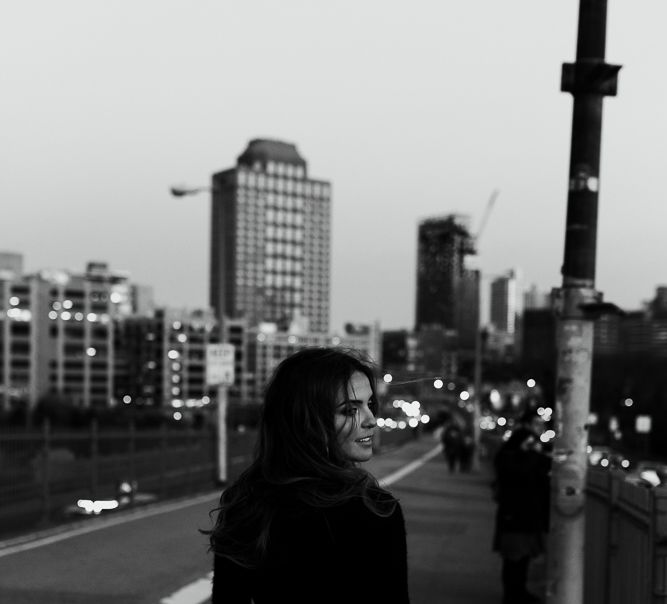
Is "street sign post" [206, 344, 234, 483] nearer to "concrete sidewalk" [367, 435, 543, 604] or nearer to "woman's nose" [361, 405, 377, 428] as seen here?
"concrete sidewalk" [367, 435, 543, 604]

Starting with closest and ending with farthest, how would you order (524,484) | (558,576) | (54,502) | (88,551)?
(558,576) → (524,484) → (88,551) → (54,502)

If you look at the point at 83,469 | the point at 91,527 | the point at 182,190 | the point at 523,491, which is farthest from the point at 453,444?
the point at 523,491

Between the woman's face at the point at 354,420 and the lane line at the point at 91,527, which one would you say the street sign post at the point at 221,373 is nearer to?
the lane line at the point at 91,527

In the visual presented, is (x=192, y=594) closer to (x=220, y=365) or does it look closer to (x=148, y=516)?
(x=148, y=516)

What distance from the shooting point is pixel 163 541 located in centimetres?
1364

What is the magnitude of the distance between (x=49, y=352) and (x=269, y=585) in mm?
188025

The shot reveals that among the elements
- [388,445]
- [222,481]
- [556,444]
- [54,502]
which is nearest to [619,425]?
[388,445]

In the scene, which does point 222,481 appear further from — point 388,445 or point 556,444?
point 388,445

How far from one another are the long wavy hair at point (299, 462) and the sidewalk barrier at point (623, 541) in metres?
3.03

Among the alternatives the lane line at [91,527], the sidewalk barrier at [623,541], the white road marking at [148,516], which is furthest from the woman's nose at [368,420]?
the lane line at [91,527]

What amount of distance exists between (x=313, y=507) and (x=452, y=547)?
1213 cm

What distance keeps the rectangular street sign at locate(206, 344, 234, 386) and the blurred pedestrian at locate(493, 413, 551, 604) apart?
1594 centimetres

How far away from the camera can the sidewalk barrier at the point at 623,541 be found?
542 centimetres

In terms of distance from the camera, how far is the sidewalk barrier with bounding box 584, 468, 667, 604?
17.8 ft
